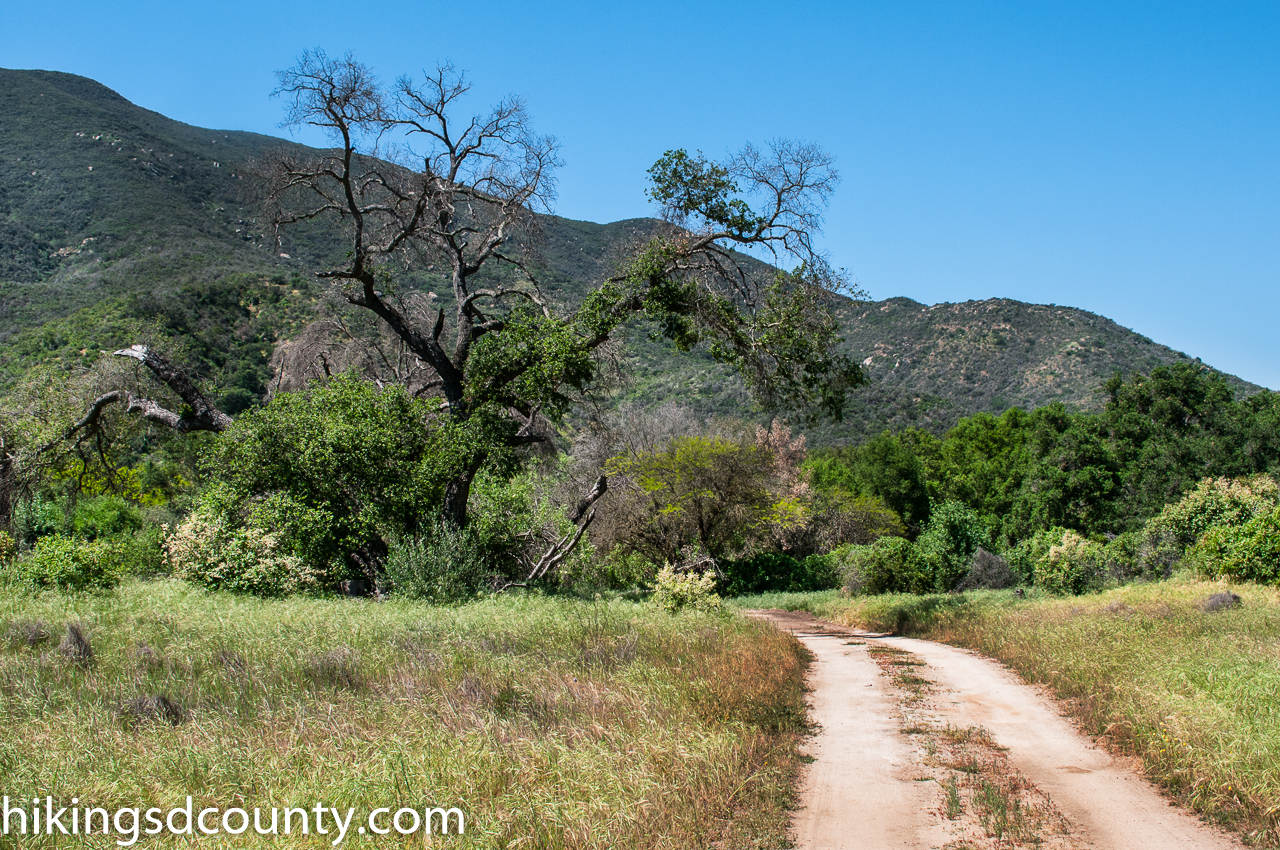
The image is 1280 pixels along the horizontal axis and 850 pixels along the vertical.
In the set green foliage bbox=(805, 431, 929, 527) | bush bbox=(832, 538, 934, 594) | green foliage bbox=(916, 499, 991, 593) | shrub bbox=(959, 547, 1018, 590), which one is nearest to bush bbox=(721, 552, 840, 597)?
green foliage bbox=(916, 499, 991, 593)

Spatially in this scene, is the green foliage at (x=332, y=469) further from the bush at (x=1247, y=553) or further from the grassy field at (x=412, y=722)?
the bush at (x=1247, y=553)

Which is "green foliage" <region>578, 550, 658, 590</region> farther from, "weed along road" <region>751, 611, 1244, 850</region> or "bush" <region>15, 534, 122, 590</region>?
"weed along road" <region>751, 611, 1244, 850</region>

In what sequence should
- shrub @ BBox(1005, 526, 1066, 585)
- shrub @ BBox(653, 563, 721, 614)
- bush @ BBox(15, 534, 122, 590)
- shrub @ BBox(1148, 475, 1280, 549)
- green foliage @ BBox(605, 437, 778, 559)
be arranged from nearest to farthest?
bush @ BBox(15, 534, 122, 590), shrub @ BBox(653, 563, 721, 614), shrub @ BBox(1148, 475, 1280, 549), shrub @ BBox(1005, 526, 1066, 585), green foliage @ BBox(605, 437, 778, 559)

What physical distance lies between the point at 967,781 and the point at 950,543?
2418 centimetres

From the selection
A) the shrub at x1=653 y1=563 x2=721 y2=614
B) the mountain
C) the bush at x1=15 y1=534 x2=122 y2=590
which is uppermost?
the mountain

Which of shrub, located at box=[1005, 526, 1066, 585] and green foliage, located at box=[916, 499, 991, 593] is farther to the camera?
green foliage, located at box=[916, 499, 991, 593]

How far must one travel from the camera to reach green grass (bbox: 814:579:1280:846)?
522 cm

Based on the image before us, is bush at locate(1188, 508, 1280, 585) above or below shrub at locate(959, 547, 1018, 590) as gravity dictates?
above

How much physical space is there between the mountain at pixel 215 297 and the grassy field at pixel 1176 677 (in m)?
20.7

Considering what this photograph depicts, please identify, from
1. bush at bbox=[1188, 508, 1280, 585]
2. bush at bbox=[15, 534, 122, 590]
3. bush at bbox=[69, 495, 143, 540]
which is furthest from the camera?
bush at bbox=[69, 495, 143, 540]

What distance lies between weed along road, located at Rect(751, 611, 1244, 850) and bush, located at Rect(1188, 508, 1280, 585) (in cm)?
1021

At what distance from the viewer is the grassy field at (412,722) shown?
4.73m

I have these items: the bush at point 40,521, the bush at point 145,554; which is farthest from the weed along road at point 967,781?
the bush at point 40,521

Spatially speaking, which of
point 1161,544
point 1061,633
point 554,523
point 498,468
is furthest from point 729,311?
point 1161,544
